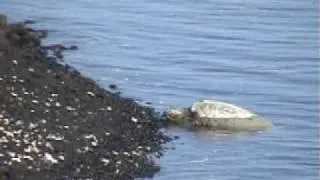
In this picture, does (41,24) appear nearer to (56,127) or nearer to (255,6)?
(255,6)

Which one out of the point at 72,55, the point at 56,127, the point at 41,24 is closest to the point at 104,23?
the point at 41,24

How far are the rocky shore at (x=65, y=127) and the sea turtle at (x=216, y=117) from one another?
564mm

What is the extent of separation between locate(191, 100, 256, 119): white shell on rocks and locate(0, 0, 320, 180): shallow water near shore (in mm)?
519

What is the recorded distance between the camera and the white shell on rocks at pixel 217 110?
90.4 feet

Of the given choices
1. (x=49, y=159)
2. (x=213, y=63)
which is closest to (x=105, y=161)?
(x=49, y=159)

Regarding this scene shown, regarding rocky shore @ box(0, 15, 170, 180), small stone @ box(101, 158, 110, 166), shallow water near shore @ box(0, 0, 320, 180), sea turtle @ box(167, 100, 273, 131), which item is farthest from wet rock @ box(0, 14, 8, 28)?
small stone @ box(101, 158, 110, 166)

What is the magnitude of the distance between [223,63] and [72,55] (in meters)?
3.75

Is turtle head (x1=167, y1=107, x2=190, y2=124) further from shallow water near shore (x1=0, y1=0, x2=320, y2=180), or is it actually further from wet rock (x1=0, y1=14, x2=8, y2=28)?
wet rock (x1=0, y1=14, x2=8, y2=28)

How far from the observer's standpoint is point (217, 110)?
27.7 m

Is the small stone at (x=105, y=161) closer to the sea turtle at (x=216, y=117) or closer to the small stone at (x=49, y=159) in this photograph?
the small stone at (x=49, y=159)

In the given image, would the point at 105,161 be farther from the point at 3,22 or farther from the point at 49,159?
the point at 3,22

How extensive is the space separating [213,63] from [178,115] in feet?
22.3

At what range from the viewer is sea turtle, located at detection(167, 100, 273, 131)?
27422 millimetres

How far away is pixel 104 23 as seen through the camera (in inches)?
1515
